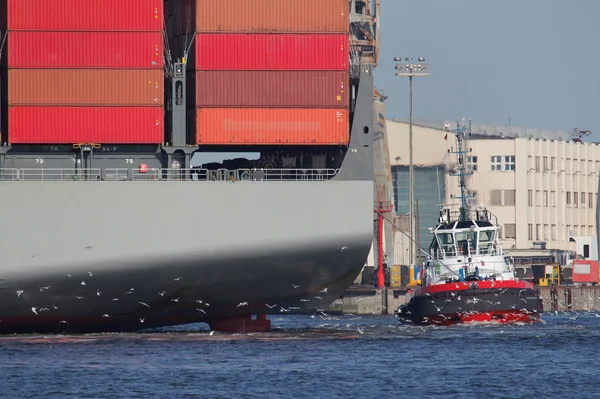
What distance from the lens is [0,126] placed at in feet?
156

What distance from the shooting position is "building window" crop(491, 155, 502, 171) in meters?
116

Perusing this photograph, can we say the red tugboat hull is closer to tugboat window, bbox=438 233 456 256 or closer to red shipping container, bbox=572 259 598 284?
tugboat window, bbox=438 233 456 256

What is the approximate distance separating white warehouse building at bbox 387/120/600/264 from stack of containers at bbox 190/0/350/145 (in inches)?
2491

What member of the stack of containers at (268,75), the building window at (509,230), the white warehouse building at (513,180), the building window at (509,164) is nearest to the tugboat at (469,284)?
the stack of containers at (268,75)

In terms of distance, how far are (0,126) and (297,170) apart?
10.8 metres

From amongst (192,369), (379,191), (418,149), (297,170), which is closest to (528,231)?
(418,149)

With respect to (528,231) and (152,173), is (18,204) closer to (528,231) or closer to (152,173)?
(152,173)

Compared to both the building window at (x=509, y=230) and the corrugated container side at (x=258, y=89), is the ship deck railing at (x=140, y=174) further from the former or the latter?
the building window at (x=509, y=230)

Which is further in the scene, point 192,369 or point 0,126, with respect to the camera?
point 0,126

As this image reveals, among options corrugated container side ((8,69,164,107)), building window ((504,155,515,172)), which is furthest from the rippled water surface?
building window ((504,155,515,172))

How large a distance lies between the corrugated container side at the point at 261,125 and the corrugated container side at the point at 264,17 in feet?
9.63

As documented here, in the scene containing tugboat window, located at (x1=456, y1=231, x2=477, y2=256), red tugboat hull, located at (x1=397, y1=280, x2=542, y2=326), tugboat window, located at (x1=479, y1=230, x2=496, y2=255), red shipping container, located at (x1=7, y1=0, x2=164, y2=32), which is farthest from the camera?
tugboat window, located at (x1=456, y1=231, x2=477, y2=256)

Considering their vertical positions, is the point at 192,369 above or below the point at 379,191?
below

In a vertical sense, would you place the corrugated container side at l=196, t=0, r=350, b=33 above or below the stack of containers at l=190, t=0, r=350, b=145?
above
